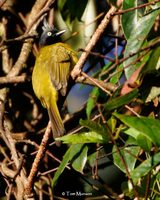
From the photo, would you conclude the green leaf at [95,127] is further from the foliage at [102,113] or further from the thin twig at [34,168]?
the thin twig at [34,168]

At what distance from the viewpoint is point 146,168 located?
7.30ft

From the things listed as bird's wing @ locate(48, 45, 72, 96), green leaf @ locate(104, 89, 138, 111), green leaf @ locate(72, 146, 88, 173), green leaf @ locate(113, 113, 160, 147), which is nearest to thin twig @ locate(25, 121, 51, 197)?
green leaf @ locate(72, 146, 88, 173)

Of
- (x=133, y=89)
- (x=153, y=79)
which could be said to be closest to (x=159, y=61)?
(x=153, y=79)

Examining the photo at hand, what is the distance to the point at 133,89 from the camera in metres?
2.24

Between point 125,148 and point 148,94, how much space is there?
0.31m

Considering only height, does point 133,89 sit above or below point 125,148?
above

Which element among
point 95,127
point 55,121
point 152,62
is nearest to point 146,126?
point 95,127

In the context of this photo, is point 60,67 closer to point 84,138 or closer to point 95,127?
point 84,138

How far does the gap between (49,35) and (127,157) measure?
7.51 feet

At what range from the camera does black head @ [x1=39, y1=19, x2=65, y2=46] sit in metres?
4.30

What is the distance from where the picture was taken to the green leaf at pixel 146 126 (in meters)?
2.01

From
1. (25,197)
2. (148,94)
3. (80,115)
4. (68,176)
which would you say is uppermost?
(148,94)

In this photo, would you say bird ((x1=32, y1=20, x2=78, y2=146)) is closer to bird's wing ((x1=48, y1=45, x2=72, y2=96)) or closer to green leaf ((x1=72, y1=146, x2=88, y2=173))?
bird's wing ((x1=48, y1=45, x2=72, y2=96))

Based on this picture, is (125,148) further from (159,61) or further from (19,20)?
(19,20)
